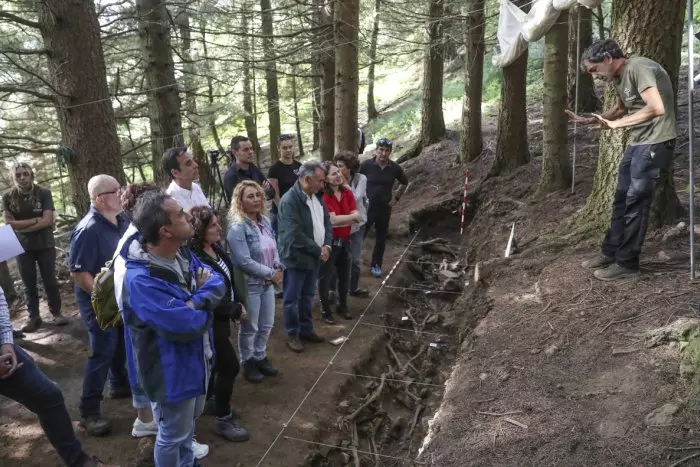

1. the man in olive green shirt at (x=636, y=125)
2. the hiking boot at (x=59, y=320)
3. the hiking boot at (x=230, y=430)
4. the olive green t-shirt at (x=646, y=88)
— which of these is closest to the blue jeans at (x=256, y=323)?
the hiking boot at (x=230, y=430)

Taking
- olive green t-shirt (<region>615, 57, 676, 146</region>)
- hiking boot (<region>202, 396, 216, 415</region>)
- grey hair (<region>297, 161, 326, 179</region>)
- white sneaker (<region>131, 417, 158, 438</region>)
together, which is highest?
olive green t-shirt (<region>615, 57, 676, 146</region>)

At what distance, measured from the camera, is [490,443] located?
3.45 metres

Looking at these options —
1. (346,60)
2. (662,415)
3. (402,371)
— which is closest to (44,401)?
(402,371)

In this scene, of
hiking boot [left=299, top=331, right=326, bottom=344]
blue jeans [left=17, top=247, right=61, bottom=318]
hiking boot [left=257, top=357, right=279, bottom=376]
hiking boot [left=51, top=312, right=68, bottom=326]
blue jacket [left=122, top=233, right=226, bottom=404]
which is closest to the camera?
blue jacket [left=122, top=233, right=226, bottom=404]

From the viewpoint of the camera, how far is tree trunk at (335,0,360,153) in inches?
318

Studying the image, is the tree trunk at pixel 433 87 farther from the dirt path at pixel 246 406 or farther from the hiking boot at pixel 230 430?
the hiking boot at pixel 230 430

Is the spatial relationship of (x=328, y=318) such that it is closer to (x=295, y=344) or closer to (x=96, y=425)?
(x=295, y=344)

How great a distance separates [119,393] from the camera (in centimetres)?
470

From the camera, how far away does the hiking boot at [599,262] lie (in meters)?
5.07

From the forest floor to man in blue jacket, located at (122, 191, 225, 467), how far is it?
1029mm

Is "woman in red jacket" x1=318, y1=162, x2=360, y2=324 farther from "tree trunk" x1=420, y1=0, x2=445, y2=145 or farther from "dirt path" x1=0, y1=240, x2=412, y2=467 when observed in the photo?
"tree trunk" x1=420, y1=0, x2=445, y2=145

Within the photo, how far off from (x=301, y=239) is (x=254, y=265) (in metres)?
0.92

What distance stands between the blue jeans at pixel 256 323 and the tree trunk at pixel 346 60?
4179 mm

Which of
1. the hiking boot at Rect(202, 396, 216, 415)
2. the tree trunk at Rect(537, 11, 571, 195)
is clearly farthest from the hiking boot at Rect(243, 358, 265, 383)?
the tree trunk at Rect(537, 11, 571, 195)
